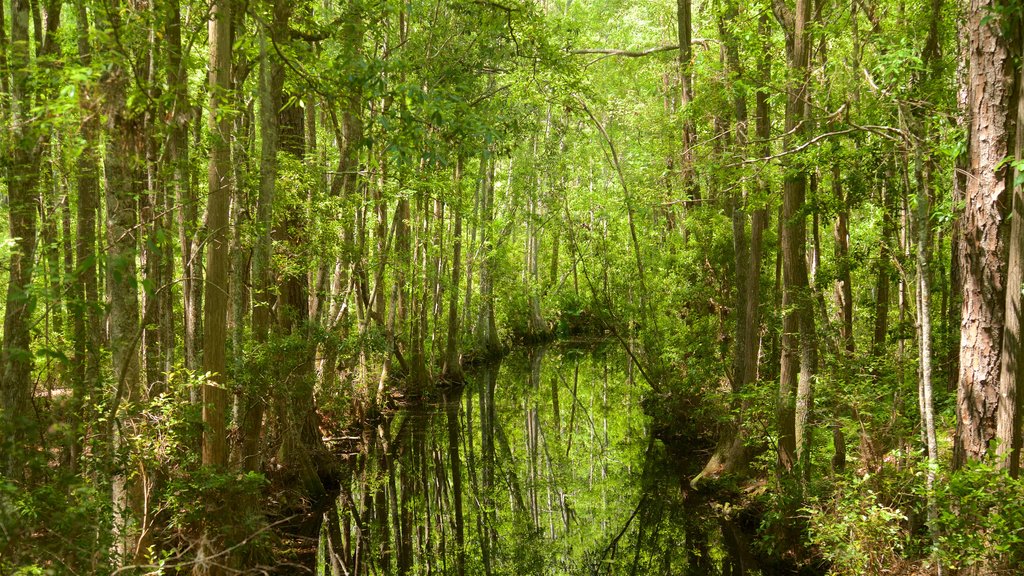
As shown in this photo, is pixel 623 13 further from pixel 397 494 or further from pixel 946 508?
pixel 946 508

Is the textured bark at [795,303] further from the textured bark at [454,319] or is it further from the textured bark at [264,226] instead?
the textured bark at [454,319]

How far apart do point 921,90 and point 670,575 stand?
236 inches

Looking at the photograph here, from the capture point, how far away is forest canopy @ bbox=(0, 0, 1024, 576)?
525 cm

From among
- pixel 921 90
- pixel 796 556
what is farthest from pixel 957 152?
pixel 796 556

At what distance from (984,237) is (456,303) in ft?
44.1

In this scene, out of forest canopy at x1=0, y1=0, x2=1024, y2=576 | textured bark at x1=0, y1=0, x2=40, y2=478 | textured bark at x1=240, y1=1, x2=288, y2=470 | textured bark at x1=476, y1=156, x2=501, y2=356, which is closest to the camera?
textured bark at x1=0, y1=0, x2=40, y2=478

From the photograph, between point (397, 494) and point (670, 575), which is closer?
point (670, 575)

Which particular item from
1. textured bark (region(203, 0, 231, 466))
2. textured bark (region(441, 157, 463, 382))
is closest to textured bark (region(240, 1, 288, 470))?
textured bark (region(203, 0, 231, 466))

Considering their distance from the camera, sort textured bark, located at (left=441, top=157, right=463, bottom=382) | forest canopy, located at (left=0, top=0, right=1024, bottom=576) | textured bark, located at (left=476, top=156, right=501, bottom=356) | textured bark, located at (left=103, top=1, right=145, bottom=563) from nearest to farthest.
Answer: textured bark, located at (left=103, top=1, right=145, bottom=563), forest canopy, located at (left=0, top=0, right=1024, bottom=576), textured bark, located at (left=441, top=157, right=463, bottom=382), textured bark, located at (left=476, top=156, right=501, bottom=356)

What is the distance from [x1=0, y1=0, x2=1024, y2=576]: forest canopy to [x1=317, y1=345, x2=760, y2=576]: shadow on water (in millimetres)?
72

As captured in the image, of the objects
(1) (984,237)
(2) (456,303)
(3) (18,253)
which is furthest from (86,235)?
(2) (456,303)

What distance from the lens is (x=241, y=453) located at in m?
8.73

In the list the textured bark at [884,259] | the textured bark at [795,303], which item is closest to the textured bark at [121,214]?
the textured bark at [884,259]

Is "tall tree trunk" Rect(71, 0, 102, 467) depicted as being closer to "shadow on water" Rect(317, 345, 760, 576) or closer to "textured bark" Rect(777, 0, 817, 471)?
"shadow on water" Rect(317, 345, 760, 576)
